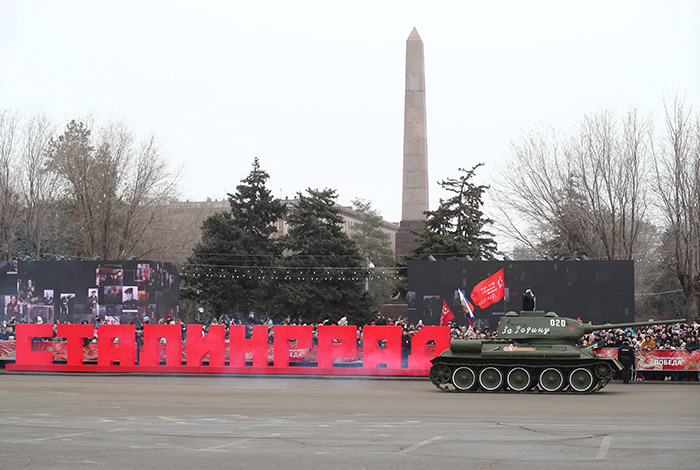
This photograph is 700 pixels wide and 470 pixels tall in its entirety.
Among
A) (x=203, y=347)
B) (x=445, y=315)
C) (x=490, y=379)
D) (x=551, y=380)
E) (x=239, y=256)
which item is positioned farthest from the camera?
(x=239, y=256)

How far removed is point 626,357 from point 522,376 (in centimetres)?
489

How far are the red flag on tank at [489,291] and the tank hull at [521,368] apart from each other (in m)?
7.92

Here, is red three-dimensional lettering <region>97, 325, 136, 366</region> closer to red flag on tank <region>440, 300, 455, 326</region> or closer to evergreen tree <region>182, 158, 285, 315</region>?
red flag on tank <region>440, 300, 455, 326</region>

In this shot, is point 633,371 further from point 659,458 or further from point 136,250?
point 136,250

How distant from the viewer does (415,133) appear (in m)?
49.7

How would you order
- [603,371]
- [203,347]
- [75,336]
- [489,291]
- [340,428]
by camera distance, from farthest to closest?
[489,291], [75,336], [203,347], [603,371], [340,428]

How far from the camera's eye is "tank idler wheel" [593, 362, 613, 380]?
2356 centimetres

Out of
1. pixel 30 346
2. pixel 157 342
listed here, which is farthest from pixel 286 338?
pixel 30 346

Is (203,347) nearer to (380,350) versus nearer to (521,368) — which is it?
(380,350)

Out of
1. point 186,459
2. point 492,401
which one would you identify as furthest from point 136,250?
point 186,459

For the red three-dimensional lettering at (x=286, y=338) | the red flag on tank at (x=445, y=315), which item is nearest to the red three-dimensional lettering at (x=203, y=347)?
the red three-dimensional lettering at (x=286, y=338)

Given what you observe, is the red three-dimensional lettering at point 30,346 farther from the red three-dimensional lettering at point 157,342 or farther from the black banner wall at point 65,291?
the black banner wall at point 65,291

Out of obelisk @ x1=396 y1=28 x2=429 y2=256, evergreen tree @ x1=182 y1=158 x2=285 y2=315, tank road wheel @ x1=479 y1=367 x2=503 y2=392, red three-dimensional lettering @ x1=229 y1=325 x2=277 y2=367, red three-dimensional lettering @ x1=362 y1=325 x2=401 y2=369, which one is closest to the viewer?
tank road wheel @ x1=479 y1=367 x2=503 y2=392

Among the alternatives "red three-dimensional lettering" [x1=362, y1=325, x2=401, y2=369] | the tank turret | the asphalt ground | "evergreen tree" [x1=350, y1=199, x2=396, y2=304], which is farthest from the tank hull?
"evergreen tree" [x1=350, y1=199, x2=396, y2=304]
